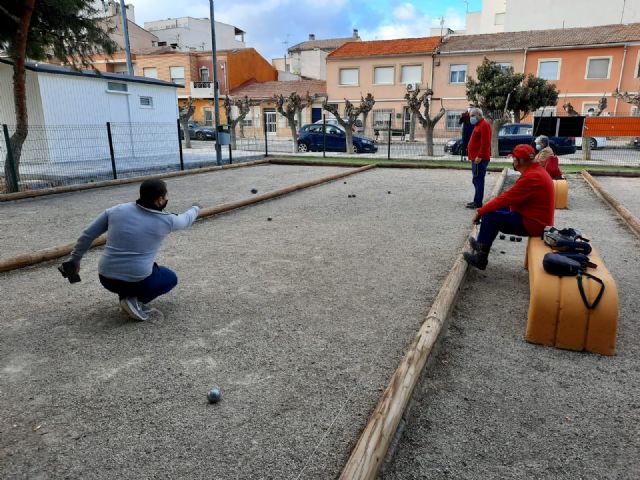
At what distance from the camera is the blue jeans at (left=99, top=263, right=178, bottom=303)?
12.7 ft

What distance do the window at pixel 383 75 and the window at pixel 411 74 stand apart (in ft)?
2.78

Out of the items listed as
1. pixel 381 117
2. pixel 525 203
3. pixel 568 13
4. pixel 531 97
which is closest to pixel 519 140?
pixel 531 97

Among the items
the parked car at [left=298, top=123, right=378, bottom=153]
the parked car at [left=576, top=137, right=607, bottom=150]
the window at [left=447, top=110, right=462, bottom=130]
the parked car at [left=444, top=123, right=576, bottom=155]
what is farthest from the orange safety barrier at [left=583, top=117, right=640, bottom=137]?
the window at [left=447, top=110, right=462, bottom=130]

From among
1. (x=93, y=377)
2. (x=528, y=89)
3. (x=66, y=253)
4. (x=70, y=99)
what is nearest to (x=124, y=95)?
(x=70, y=99)

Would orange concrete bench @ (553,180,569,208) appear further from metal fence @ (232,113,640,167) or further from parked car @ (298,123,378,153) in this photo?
parked car @ (298,123,378,153)

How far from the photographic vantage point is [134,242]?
375 centimetres

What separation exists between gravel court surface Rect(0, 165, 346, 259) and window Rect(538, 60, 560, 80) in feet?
92.0

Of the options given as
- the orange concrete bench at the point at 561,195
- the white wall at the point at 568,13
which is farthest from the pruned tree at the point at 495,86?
the white wall at the point at 568,13

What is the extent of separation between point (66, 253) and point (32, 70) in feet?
40.7

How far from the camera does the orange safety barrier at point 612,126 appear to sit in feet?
60.0

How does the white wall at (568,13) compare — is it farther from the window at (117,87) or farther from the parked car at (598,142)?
the window at (117,87)

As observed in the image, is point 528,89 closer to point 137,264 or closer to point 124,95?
point 124,95

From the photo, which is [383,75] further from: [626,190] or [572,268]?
[572,268]

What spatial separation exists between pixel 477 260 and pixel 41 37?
12540 mm
